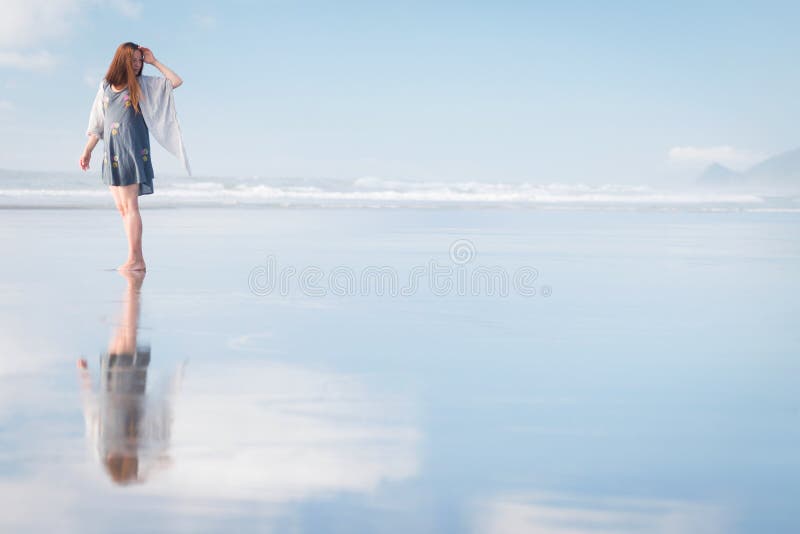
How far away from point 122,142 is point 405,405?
3167 millimetres

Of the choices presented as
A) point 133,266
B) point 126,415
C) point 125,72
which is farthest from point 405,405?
point 125,72

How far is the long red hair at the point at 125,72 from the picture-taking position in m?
4.61

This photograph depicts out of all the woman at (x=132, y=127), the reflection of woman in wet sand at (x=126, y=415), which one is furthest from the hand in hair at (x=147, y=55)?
the reflection of woman in wet sand at (x=126, y=415)

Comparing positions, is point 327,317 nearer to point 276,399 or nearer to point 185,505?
point 276,399

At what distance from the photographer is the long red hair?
181 inches

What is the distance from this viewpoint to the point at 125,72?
4668 millimetres

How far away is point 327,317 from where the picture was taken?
3275 millimetres

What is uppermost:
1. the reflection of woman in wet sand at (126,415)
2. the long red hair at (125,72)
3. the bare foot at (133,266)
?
the long red hair at (125,72)

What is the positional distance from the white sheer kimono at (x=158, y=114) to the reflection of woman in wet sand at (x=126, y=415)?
2.41m

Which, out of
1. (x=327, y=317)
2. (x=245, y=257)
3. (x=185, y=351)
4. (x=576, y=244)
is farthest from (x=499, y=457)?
(x=576, y=244)

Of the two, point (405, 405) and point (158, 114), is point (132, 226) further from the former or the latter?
point (405, 405)

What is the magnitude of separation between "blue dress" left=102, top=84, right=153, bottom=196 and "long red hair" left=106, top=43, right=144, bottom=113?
0.14 ft

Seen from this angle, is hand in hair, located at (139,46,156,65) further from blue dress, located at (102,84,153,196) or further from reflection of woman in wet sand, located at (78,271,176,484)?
reflection of woman in wet sand, located at (78,271,176,484)

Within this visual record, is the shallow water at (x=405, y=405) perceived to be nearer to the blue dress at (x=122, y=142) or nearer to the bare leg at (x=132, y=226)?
the bare leg at (x=132, y=226)
